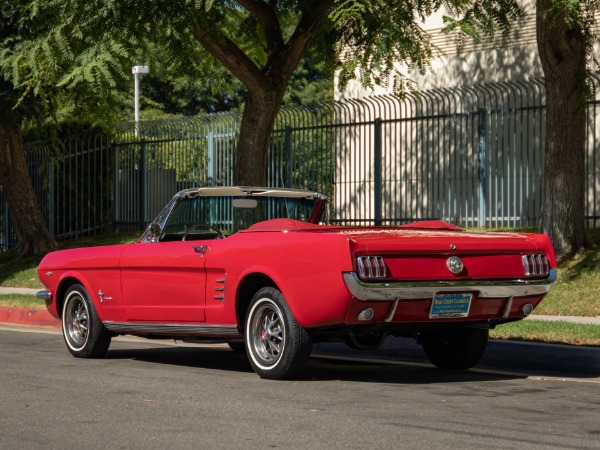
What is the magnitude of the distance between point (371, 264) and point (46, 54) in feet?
32.8

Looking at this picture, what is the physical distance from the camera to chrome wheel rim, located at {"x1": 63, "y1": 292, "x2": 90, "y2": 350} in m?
11.3

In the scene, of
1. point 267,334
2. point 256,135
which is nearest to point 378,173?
point 256,135

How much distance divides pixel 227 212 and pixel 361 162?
42.2 feet

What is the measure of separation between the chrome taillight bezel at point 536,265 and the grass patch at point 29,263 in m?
14.0

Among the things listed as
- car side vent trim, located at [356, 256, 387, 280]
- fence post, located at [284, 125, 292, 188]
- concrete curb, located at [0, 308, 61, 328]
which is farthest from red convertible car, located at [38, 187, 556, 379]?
fence post, located at [284, 125, 292, 188]

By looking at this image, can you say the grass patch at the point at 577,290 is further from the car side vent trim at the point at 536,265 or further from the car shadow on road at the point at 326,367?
the car side vent trim at the point at 536,265

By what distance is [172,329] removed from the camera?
33.8 ft

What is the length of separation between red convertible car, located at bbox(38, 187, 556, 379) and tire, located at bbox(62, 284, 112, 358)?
2 centimetres

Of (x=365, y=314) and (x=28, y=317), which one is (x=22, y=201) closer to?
(x=28, y=317)

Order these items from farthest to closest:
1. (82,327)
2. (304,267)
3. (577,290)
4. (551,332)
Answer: (577,290)
(551,332)
(82,327)
(304,267)

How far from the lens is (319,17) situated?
17.9 meters

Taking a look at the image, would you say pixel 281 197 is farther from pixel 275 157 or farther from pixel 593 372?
pixel 275 157

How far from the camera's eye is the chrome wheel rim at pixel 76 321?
1130cm

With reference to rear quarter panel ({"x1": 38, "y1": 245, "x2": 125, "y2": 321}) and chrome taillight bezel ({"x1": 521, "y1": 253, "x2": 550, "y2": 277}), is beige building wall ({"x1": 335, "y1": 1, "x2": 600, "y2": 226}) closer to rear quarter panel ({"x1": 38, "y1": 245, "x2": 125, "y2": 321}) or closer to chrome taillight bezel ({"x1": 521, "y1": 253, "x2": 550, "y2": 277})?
rear quarter panel ({"x1": 38, "y1": 245, "x2": 125, "y2": 321})
